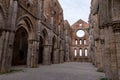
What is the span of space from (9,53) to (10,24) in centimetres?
227

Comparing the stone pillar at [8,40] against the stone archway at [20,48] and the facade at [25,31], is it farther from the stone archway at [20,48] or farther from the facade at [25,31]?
the stone archway at [20,48]

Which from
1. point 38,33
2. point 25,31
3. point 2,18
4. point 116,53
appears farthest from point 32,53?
point 116,53

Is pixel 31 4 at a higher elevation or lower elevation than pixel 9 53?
higher

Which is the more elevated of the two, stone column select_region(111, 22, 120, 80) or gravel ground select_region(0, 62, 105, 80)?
stone column select_region(111, 22, 120, 80)

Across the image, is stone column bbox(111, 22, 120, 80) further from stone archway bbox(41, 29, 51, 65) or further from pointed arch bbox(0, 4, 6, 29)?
stone archway bbox(41, 29, 51, 65)

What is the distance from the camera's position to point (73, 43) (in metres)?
39.2

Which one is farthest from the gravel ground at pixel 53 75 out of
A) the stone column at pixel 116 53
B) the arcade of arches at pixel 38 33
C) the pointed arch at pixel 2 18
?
the pointed arch at pixel 2 18

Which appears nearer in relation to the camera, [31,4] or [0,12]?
[0,12]

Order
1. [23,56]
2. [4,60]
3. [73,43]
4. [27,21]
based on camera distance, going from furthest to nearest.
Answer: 1. [73,43]
2. [23,56]
3. [27,21]
4. [4,60]

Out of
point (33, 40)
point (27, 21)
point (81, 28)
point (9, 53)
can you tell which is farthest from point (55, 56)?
point (81, 28)

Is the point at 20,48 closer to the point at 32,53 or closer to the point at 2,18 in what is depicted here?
the point at 32,53

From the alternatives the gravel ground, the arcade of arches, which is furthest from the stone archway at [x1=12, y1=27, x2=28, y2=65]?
the gravel ground

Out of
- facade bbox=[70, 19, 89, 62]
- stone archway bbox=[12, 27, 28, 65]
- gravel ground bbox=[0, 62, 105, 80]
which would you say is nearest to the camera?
gravel ground bbox=[0, 62, 105, 80]

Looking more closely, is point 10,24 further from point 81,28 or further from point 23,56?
point 81,28
